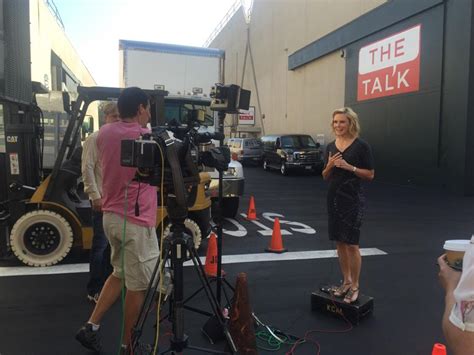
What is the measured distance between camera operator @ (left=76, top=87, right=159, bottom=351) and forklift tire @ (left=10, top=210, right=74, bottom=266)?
2.76 m

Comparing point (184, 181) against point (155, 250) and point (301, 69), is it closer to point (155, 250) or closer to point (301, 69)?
point (155, 250)

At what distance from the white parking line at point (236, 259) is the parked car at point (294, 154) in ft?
46.0

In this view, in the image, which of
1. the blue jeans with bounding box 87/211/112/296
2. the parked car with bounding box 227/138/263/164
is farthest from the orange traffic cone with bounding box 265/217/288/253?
the parked car with bounding box 227/138/263/164

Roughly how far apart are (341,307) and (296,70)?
79.9 ft

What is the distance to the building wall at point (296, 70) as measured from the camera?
21906mm

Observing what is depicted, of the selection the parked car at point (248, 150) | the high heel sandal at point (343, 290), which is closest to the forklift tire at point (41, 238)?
the high heel sandal at point (343, 290)

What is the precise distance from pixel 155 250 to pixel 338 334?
182 centimetres

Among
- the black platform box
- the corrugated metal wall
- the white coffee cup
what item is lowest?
the black platform box

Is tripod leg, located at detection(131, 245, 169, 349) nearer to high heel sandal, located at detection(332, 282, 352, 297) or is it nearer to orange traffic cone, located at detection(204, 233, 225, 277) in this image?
high heel sandal, located at detection(332, 282, 352, 297)

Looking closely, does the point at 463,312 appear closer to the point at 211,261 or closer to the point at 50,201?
the point at 211,261

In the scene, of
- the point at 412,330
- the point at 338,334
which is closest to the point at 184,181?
the point at 338,334

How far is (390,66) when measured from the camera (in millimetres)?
17078

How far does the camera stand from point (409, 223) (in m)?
9.08

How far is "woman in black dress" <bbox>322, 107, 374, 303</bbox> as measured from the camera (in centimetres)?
412
